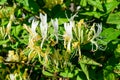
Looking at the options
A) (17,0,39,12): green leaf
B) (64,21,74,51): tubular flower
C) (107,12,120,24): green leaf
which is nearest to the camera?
(64,21,74,51): tubular flower

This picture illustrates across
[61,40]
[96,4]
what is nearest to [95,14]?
[96,4]

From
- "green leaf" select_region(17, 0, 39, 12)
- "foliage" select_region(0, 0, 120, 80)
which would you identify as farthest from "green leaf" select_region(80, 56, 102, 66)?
"green leaf" select_region(17, 0, 39, 12)

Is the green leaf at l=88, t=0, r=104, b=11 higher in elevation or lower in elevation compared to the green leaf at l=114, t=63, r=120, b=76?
higher

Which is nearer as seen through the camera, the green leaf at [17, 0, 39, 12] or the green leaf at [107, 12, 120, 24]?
the green leaf at [107, 12, 120, 24]

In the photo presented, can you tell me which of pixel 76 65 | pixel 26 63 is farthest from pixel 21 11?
pixel 76 65

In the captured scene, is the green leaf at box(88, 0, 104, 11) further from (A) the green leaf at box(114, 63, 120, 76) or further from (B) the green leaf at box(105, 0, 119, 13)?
(A) the green leaf at box(114, 63, 120, 76)

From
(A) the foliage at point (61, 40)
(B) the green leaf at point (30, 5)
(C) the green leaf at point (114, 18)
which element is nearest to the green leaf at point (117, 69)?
(A) the foliage at point (61, 40)

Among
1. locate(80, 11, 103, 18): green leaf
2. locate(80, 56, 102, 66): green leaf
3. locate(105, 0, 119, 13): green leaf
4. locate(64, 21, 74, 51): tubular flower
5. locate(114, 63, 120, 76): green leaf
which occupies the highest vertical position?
locate(105, 0, 119, 13): green leaf

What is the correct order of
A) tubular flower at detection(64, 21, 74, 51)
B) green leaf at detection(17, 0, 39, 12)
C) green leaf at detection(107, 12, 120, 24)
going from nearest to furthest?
tubular flower at detection(64, 21, 74, 51), green leaf at detection(107, 12, 120, 24), green leaf at detection(17, 0, 39, 12)

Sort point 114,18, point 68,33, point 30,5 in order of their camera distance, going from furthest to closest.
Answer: point 30,5 < point 114,18 < point 68,33

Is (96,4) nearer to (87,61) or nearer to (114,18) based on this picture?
(114,18)
